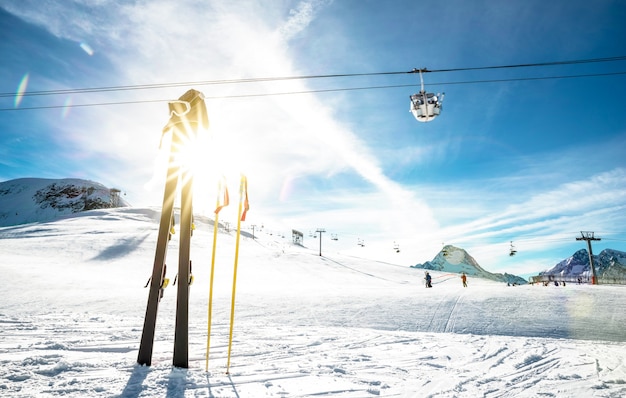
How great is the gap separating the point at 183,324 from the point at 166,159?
109 inches

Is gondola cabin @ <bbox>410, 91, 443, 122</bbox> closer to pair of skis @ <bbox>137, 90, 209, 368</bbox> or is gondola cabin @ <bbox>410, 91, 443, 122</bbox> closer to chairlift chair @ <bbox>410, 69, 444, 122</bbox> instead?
chairlift chair @ <bbox>410, 69, 444, 122</bbox>

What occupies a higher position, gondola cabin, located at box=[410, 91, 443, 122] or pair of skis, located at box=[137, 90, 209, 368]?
gondola cabin, located at box=[410, 91, 443, 122]

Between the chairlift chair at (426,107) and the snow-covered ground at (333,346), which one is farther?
the chairlift chair at (426,107)

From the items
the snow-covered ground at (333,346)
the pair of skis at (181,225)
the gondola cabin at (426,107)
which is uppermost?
the gondola cabin at (426,107)

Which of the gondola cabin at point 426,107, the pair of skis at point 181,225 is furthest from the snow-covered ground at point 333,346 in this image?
the gondola cabin at point 426,107

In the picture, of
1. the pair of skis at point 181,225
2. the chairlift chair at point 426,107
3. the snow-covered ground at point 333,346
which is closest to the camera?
the snow-covered ground at point 333,346

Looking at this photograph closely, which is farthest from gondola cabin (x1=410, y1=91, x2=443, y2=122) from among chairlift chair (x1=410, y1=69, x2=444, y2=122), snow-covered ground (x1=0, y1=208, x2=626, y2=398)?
snow-covered ground (x1=0, y1=208, x2=626, y2=398)

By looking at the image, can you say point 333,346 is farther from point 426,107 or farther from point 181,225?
point 426,107

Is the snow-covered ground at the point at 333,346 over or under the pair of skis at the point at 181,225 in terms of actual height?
under

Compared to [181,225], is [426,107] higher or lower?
higher

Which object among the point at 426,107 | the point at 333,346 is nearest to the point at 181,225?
the point at 333,346

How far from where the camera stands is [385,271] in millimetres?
51656

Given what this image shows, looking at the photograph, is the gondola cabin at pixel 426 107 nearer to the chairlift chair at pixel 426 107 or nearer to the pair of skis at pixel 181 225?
the chairlift chair at pixel 426 107

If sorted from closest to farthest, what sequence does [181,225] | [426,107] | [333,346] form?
[181,225]
[333,346]
[426,107]
